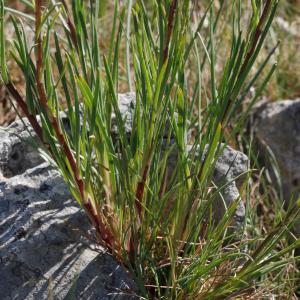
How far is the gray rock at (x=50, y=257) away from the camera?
1229 millimetres

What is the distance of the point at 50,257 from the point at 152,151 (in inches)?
12.1

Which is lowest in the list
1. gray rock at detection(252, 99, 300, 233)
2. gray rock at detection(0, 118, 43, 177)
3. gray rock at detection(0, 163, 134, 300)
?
gray rock at detection(252, 99, 300, 233)

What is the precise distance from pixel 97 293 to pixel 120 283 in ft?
0.16

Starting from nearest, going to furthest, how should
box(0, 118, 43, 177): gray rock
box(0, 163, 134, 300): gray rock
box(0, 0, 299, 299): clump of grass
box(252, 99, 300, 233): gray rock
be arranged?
box(0, 0, 299, 299): clump of grass < box(0, 163, 134, 300): gray rock < box(0, 118, 43, 177): gray rock < box(252, 99, 300, 233): gray rock

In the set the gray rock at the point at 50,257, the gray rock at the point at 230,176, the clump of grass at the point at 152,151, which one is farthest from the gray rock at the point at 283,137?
the gray rock at the point at 50,257

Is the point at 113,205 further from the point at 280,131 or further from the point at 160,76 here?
the point at 280,131

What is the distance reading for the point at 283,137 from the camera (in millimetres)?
2045

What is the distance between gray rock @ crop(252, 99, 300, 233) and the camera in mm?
1973

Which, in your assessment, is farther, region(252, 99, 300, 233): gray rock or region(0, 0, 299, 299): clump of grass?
region(252, 99, 300, 233): gray rock

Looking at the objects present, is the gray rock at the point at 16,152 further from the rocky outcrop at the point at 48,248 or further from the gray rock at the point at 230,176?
the gray rock at the point at 230,176

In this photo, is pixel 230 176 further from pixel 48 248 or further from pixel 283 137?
pixel 283 137

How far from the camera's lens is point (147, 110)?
115 cm

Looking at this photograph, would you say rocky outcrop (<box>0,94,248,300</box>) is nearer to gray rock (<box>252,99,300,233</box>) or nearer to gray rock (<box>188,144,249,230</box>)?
gray rock (<box>188,144,249,230</box>)

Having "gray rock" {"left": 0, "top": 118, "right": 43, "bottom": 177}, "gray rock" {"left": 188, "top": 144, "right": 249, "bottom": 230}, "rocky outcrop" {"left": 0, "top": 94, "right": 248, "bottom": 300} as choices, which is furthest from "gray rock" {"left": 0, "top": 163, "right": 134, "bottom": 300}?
"gray rock" {"left": 188, "top": 144, "right": 249, "bottom": 230}
